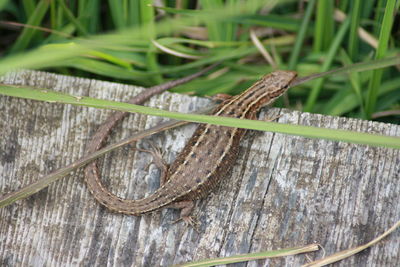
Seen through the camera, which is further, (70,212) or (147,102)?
(147,102)

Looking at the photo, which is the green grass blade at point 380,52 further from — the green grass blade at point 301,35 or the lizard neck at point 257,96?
the green grass blade at point 301,35

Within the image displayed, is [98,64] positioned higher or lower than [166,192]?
higher

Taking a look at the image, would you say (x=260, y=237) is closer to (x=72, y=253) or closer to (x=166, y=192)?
(x=166, y=192)

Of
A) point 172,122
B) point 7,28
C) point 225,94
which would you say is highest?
point 7,28

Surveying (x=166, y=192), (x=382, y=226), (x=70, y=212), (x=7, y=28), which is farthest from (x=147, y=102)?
(x=7, y=28)

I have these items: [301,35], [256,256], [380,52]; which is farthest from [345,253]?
[301,35]

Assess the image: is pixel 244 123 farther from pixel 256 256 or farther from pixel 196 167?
pixel 196 167
